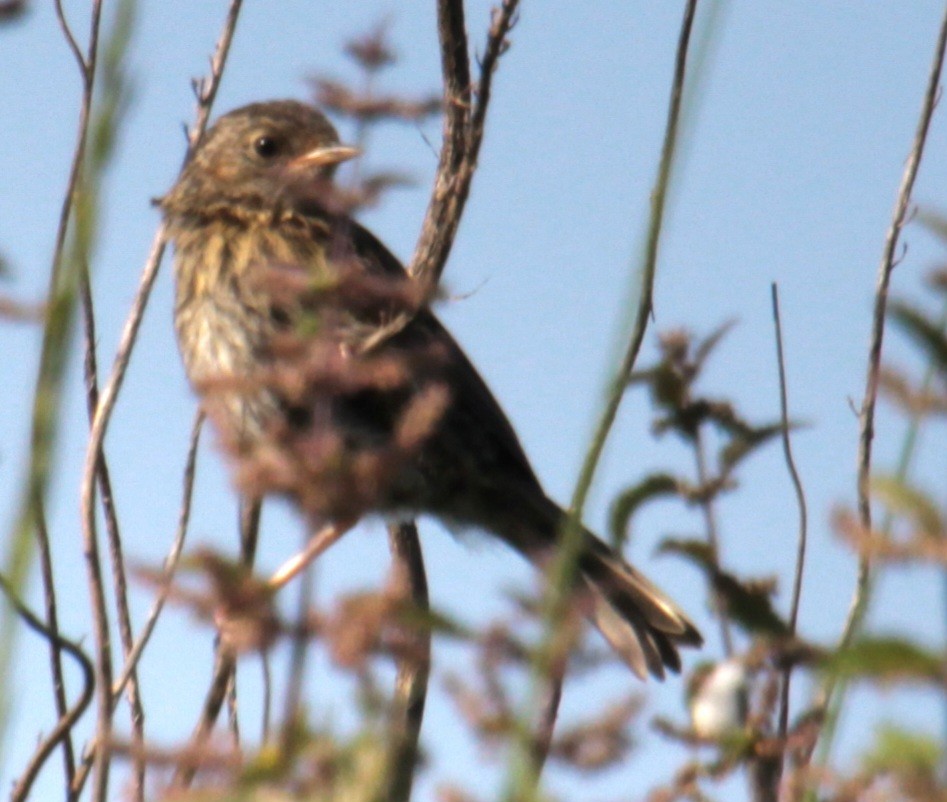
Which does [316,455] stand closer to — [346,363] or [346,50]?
[346,363]

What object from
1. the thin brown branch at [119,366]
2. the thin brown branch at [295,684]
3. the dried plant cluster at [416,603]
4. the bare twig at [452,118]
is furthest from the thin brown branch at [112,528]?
the thin brown branch at [295,684]

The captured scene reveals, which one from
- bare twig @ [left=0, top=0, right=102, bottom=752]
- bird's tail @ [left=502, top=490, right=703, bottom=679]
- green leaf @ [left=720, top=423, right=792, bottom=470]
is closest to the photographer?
bare twig @ [left=0, top=0, right=102, bottom=752]

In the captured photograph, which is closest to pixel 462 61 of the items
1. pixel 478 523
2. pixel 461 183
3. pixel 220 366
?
pixel 461 183

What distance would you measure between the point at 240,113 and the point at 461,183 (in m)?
2.81

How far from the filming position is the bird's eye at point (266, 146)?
4.86m

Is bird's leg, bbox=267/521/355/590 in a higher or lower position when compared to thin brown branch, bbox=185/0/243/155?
lower

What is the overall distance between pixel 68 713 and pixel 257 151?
330 cm

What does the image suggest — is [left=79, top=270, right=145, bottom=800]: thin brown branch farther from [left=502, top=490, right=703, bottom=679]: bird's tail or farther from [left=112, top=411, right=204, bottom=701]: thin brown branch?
[left=502, top=490, right=703, bottom=679]: bird's tail

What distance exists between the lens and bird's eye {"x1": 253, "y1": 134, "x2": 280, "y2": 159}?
15.9 feet

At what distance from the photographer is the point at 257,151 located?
4855 mm

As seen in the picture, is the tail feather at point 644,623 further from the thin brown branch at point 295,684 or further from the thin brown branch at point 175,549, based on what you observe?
the thin brown branch at point 295,684

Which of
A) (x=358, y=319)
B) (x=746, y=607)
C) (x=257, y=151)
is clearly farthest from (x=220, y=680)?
(x=257, y=151)

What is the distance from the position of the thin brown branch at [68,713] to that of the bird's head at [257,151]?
2.79m

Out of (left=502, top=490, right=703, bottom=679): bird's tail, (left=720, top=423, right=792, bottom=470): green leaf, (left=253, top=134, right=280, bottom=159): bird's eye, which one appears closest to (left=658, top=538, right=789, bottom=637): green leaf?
(left=720, top=423, right=792, bottom=470): green leaf
